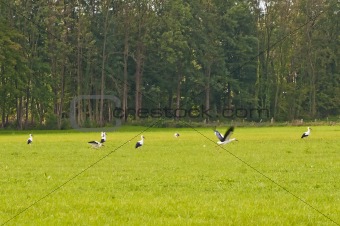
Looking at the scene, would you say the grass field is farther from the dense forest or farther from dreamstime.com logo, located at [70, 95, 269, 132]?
dreamstime.com logo, located at [70, 95, 269, 132]

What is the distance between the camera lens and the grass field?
12203 mm

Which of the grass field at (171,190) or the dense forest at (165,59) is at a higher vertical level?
the dense forest at (165,59)

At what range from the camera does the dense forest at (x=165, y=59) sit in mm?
68438

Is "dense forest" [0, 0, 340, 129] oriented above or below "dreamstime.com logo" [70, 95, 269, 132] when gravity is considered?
A: above

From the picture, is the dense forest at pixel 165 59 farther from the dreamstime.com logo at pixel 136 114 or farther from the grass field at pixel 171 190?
the grass field at pixel 171 190

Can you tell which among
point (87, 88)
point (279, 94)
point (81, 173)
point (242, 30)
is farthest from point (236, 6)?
point (81, 173)

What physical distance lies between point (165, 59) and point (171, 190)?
51503 mm

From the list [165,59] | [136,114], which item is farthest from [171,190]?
[136,114]

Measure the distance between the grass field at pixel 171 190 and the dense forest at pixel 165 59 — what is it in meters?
37.1

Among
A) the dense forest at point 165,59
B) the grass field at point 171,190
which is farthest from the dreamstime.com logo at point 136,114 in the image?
the grass field at point 171,190

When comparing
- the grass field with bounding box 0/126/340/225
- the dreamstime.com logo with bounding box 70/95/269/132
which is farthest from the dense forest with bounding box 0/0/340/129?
the grass field with bounding box 0/126/340/225

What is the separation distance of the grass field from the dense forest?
3705 cm

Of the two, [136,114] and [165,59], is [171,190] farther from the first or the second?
[136,114]

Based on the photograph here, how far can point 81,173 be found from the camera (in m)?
20.8
